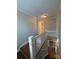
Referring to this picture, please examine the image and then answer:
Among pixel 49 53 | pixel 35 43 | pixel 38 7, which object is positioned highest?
pixel 38 7

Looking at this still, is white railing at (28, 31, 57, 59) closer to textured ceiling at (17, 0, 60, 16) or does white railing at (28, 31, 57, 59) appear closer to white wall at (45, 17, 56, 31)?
white wall at (45, 17, 56, 31)

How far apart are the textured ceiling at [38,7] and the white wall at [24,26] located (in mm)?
64

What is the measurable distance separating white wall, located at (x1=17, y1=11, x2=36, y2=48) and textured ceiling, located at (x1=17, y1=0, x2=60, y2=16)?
6 centimetres

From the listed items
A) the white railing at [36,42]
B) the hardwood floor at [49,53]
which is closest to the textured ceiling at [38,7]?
the white railing at [36,42]

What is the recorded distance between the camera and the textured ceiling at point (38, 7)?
1363 millimetres

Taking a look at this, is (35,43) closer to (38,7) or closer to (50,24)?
(50,24)

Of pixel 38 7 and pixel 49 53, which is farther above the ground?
pixel 38 7

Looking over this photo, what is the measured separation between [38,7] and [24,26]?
30 centimetres

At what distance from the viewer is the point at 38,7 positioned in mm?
1417

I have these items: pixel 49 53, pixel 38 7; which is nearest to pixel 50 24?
pixel 38 7

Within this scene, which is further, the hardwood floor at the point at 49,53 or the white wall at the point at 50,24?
the white wall at the point at 50,24

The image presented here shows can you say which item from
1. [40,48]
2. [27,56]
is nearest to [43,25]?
[40,48]

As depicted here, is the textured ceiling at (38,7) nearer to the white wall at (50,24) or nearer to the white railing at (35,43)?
the white wall at (50,24)
